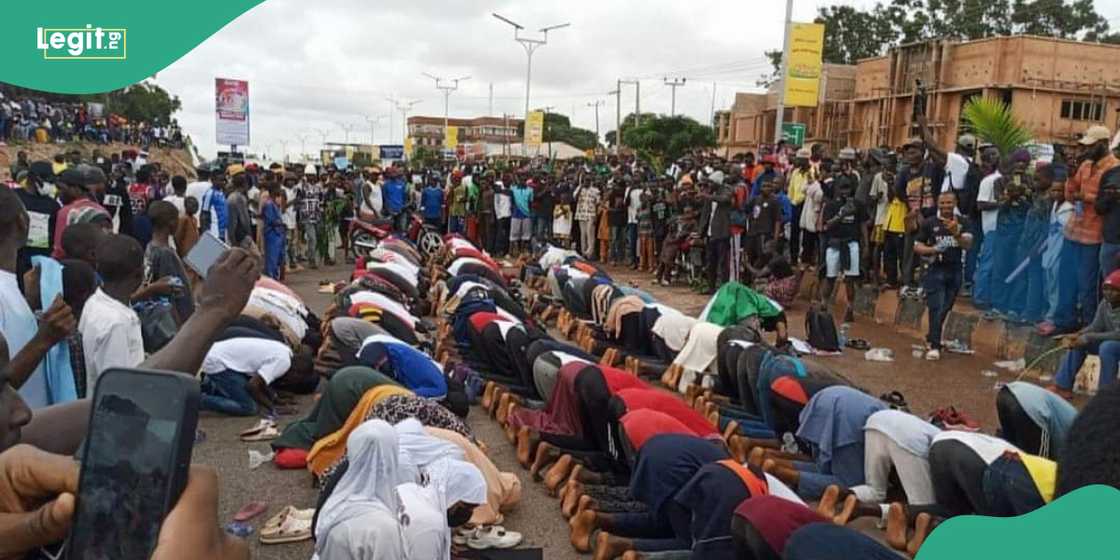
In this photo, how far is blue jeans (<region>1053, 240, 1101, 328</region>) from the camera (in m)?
7.59

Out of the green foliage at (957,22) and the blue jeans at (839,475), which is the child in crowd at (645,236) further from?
the green foliage at (957,22)

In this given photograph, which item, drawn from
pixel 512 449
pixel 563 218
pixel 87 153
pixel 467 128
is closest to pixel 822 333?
pixel 512 449

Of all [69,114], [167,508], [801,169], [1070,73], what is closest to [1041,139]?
[1070,73]

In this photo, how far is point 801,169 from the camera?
12.2 metres

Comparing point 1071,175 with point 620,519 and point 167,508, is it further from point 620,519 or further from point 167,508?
point 167,508

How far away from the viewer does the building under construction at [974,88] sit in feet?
78.3

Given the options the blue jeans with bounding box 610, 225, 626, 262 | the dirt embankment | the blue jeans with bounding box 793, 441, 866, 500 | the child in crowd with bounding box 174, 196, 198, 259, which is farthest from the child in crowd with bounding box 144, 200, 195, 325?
the dirt embankment

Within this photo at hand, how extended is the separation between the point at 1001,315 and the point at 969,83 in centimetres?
1883

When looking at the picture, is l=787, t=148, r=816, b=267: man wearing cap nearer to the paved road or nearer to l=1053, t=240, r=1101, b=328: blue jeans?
the paved road

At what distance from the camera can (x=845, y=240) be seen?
32.8 feet

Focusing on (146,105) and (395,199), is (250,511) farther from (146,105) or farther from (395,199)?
(146,105)

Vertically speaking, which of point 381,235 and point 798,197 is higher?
point 798,197

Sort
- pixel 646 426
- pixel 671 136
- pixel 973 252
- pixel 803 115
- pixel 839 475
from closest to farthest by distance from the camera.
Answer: pixel 646 426 → pixel 839 475 → pixel 973 252 → pixel 803 115 → pixel 671 136

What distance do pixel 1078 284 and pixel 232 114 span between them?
15.2m
